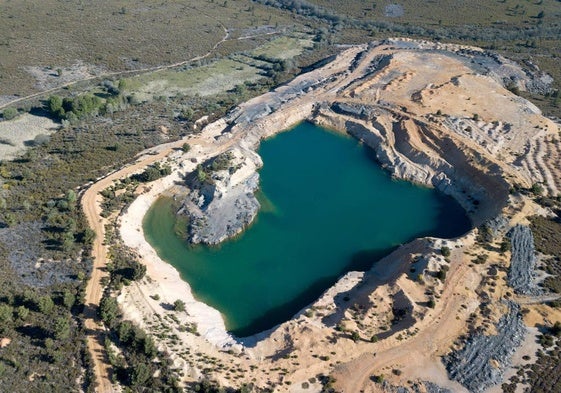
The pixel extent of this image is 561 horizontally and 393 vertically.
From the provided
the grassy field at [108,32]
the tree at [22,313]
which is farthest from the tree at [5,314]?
the grassy field at [108,32]

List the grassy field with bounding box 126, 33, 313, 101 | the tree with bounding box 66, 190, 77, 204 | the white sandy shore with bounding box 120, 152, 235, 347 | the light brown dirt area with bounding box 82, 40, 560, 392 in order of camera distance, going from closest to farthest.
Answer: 1. the light brown dirt area with bounding box 82, 40, 560, 392
2. the white sandy shore with bounding box 120, 152, 235, 347
3. the tree with bounding box 66, 190, 77, 204
4. the grassy field with bounding box 126, 33, 313, 101

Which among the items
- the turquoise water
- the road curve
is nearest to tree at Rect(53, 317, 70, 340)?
the road curve

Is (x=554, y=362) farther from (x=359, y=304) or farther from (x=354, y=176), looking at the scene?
(x=354, y=176)

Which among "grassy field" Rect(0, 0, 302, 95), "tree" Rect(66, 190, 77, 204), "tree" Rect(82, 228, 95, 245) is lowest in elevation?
"tree" Rect(82, 228, 95, 245)

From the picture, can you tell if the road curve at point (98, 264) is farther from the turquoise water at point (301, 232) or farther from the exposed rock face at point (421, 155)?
the exposed rock face at point (421, 155)

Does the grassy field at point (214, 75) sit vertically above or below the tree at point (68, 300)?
above

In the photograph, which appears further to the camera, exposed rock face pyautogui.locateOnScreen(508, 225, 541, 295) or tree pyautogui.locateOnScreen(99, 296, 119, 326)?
exposed rock face pyautogui.locateOnScreen(508, 225, 541, 295)

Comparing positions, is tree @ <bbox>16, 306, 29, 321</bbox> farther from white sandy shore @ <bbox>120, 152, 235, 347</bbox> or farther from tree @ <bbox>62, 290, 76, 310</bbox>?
white sandy shore @ <bbox>120, 152, 235, 347</bbox>
